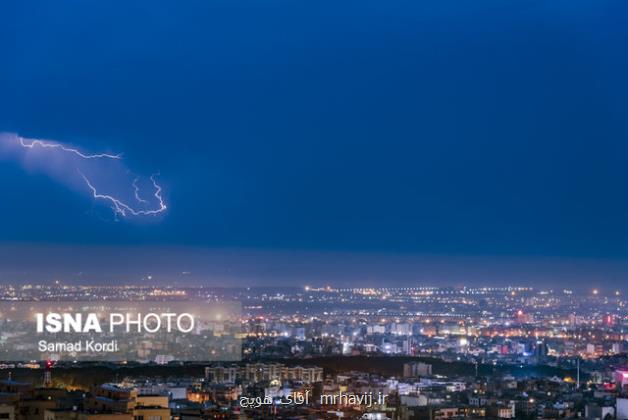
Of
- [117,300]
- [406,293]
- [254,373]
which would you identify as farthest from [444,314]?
[117,300]

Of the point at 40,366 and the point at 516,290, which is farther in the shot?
the point at 516,290

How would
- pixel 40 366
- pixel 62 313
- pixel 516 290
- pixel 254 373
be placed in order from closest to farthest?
pixel 62 313
pixel 40 366
pixel 254 373
pixel 516 290

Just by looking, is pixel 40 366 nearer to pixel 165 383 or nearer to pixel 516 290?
pixel 165 383

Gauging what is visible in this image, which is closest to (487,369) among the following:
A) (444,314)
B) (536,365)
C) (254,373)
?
(536,365)

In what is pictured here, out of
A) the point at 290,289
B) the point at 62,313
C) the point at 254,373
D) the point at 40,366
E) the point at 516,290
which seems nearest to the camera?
the point at 62,313

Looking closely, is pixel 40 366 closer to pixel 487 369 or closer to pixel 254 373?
pixel 254 373

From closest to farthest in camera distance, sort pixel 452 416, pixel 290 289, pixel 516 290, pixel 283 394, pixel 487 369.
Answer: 1. pixel 452 416
2. pixel 283 394
3. pixel 290 289
4. pixel 487 369
5. pixel 516 290

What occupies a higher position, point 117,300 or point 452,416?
point 117,300

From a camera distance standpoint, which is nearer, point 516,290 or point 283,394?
point 283,394

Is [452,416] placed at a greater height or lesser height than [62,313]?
lesser
